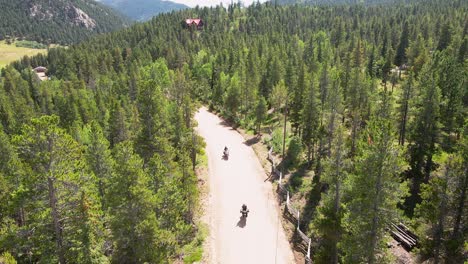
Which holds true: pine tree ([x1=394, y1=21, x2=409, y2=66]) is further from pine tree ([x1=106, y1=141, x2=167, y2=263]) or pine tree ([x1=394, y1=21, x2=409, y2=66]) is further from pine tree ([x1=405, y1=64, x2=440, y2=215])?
pine tree ([x1=106, y1=141, x2=167, y2=263])

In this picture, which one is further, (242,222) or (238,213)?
(238,213)

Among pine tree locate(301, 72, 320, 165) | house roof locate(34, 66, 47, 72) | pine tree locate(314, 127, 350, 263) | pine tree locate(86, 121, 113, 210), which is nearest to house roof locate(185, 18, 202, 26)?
house roof locate(34, 66, 47, 72)

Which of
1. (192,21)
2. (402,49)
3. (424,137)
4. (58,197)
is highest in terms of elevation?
(192,21)

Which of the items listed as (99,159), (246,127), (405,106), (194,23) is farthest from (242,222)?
(194,23)

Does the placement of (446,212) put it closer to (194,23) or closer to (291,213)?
(291,213)

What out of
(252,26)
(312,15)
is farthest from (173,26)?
(312,15)

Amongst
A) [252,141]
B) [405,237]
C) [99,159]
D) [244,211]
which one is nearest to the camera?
[99,159]

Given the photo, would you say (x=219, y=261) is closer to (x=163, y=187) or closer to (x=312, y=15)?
(x=163, y=187)

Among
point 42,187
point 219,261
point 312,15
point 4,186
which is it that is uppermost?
point 312,15

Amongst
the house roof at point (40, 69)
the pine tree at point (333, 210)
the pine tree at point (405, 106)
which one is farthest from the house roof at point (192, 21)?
the pine tree at point (333, 210)
